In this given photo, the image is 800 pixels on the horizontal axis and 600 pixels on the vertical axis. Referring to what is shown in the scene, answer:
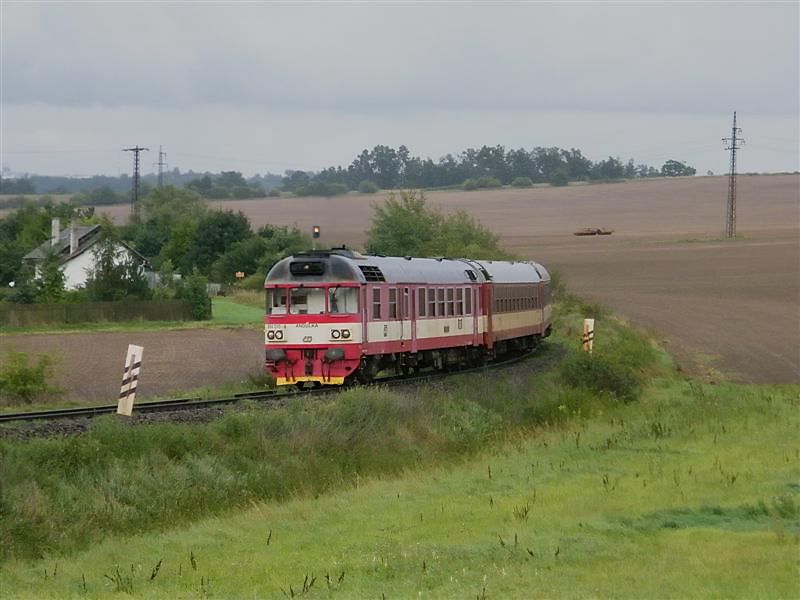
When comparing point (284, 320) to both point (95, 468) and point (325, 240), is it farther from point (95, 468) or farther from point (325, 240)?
point (325, 240)

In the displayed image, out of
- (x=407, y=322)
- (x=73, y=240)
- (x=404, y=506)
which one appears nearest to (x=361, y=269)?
(x=407, y=322)

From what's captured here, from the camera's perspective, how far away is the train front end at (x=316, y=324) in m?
26.6

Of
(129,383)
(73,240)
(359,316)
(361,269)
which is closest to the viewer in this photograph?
(129,383)

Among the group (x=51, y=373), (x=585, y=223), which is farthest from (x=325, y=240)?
(x=51, y=373)

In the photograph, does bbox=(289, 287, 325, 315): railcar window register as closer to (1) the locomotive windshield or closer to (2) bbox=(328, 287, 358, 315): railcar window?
(1) the locomotive windshield

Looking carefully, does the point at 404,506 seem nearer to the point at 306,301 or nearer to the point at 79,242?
the point at 306,301

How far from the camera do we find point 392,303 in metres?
28.5

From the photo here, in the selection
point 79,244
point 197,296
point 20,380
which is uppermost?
point 79,244

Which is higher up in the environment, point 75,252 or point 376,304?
point 376,304

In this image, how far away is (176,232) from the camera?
100938mm

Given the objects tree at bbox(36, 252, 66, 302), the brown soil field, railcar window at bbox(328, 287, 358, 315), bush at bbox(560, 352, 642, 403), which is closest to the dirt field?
the brown soil field

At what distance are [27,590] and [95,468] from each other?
4.32 meters

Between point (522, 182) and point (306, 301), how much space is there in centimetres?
11586

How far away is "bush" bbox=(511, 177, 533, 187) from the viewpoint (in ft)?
456
